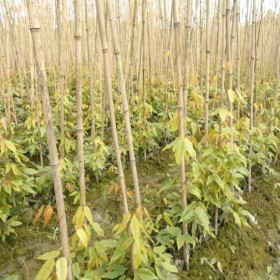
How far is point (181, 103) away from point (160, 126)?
1.52 meters

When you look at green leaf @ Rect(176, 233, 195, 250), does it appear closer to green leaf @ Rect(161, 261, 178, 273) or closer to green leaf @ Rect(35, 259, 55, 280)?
green leaf @ Rect(161, 261, 178, 273)

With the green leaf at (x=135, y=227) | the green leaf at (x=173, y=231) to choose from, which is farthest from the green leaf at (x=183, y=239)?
the green leaf at (x=135, y=227)

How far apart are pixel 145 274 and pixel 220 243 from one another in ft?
2.38

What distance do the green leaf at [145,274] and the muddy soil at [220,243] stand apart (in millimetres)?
395

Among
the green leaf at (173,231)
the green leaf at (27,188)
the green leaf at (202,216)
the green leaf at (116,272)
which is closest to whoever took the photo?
the green leaf at (116,272)

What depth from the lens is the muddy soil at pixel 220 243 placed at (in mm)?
1591

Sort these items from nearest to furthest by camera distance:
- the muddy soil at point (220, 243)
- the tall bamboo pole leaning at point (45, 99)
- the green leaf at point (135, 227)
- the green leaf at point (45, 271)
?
the tall bamboo pole leaning at point (45, 99) → the green leaf at point (45, 271) → the green leaf at point (135, 227) → the muddy soil at point (220, 243)

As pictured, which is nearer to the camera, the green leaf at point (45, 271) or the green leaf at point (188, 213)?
the green leaf at point (45, 271)

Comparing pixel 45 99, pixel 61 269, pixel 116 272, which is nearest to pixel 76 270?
pixel 116 272

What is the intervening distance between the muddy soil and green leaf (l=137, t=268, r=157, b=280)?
0.40 metres

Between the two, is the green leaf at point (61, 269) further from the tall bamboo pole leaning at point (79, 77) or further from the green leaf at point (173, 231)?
the green leaf at point (173, 231)

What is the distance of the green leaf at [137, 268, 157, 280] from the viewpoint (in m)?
1.13

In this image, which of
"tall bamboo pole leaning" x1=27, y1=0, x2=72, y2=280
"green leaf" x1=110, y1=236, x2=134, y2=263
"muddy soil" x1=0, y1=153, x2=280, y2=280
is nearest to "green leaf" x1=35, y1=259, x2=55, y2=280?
"tall bamboo pole leaning" x1=27, y1=0, x2=72, y2=280

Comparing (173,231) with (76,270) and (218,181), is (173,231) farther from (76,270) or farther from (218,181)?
(76,270)
